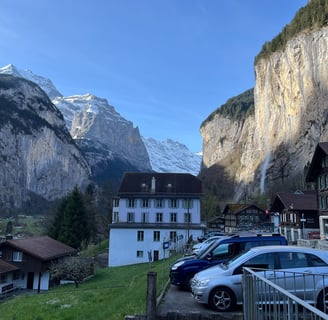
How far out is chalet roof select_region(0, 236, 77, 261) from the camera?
42941 mm

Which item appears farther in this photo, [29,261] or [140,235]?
[140,235]

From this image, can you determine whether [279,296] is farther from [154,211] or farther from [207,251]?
[154,211]

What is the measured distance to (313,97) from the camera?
4016 inches

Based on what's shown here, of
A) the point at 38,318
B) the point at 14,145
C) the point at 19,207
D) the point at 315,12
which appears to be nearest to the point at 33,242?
the point at 38,318

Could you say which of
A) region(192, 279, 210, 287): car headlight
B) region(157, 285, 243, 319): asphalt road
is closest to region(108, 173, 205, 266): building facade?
region(157, 285, 243, 319): asphalt road

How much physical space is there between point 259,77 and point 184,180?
8904 cm

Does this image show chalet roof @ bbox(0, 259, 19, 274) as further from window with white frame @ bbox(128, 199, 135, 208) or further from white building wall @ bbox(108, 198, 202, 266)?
window with white frame @ bbox(128, 199, 135, 208)

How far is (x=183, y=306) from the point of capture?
11.5 meters

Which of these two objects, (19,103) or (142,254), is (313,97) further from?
(19,103)

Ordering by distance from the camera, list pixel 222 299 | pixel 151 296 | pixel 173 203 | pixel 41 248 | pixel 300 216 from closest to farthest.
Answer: pixel 151 296
pixel 222 299
pixel 41 248
pixel 300 216
pixel 173 203

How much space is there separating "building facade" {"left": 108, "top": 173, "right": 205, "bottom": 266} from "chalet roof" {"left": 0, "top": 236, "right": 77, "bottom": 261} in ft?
23.3

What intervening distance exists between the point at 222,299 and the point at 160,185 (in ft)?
160

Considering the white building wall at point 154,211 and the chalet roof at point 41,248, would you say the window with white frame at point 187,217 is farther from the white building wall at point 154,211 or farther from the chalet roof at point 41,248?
the chalet roof at point 41,248

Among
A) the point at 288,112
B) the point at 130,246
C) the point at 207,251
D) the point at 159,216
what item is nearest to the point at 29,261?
the point at 130,246
